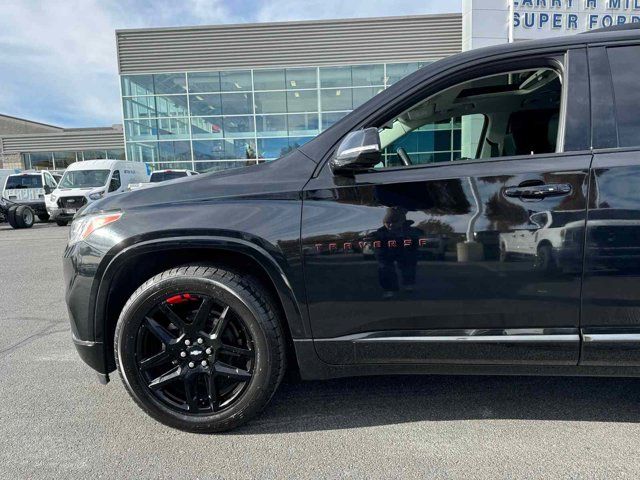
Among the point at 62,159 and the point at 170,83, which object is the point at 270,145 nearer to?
the point at 170,83

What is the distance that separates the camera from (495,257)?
1950mm

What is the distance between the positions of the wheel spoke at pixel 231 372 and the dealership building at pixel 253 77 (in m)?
17.3

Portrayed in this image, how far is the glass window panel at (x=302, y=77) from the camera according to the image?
64.3 feet

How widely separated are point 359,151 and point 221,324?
44.1 inches

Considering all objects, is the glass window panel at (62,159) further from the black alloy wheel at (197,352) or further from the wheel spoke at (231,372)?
the wheel spoke at (231,372)

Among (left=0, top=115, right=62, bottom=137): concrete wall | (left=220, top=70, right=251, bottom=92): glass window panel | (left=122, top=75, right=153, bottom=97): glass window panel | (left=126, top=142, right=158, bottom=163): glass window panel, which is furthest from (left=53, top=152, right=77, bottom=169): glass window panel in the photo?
(left=0, top=115, right=62, bottom=137): concrete wall

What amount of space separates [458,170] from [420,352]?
0.92 m

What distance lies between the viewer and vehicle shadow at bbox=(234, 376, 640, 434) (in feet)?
7.70

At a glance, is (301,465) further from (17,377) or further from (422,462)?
(17,377)

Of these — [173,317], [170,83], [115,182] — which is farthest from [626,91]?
[170,83]

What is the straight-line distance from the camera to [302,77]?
1969 cm

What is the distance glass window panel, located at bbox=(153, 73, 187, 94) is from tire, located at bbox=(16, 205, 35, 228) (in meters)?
8.25

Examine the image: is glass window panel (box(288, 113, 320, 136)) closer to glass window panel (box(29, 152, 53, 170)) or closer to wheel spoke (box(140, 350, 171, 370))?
wheel spoke (box(140, 350, 171, 370))

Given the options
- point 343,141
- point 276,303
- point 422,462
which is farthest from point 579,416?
point 343,141
